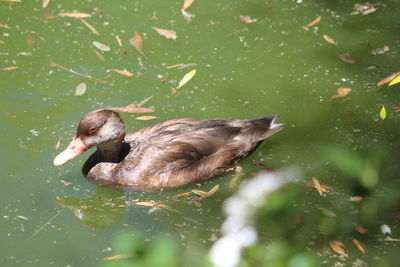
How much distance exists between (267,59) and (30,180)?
3.35 metres

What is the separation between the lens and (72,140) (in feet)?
20.8

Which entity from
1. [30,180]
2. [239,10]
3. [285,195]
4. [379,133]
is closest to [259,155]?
[379,133]

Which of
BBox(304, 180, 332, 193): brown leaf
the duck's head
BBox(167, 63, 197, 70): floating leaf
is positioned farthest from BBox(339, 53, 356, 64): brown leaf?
the duck's head

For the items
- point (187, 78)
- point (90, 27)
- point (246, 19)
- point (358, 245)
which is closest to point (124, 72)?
point (187, 78)

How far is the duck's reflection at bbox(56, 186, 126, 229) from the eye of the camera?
5.68 meters

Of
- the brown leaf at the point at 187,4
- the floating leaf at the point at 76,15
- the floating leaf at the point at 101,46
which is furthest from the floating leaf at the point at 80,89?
the brown leaf at the point at 187,4

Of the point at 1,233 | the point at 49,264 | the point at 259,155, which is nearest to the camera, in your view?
the point at 49,264

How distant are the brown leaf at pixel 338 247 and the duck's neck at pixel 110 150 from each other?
2.32 metres

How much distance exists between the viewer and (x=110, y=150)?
6.42m

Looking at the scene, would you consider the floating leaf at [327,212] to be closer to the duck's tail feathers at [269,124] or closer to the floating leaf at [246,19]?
the duck's tail feathers at [269,124]

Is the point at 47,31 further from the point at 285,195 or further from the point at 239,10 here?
the point at 285,195

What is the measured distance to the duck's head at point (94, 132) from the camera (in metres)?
6.15

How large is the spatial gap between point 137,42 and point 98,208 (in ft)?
9.45

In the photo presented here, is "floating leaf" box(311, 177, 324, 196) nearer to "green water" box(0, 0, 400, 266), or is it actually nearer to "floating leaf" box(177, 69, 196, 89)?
"green water" box(0, 0, 400, 266)
